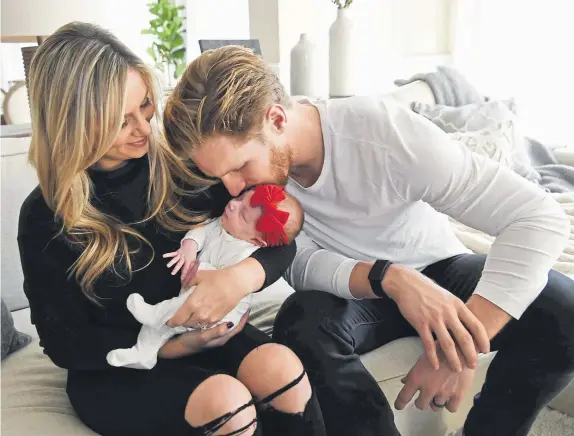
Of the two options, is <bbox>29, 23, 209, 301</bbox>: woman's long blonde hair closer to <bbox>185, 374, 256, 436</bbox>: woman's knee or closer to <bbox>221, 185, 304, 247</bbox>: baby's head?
<bbox>221, 185, 304, 247</bbox>: baby's head

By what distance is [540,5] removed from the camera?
112 inches

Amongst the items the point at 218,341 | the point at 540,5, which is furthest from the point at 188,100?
the point at 540,5

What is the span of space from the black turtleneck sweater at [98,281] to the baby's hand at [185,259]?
5 cm

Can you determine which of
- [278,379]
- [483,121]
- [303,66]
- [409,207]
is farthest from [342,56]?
[278,379]

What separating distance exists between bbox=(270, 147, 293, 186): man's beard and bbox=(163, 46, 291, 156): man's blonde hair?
0.06m

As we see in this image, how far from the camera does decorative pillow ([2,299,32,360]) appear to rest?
56.8 inches

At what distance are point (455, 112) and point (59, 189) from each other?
1.52m

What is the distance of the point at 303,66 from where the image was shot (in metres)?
2.75

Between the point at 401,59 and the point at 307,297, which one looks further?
the point at 401,59

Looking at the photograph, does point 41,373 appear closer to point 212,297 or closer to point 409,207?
point 212,297

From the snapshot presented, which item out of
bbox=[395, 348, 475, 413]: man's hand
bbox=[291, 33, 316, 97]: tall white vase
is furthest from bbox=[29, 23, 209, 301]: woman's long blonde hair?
bbox=[291, 33, 316, 97]: tall white vase

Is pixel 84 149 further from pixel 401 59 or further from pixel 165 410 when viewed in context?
pixel 401 59

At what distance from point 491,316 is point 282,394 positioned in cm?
42

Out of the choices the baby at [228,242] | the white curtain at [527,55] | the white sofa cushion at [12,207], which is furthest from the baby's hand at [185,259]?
the white curtain at [527,55]
